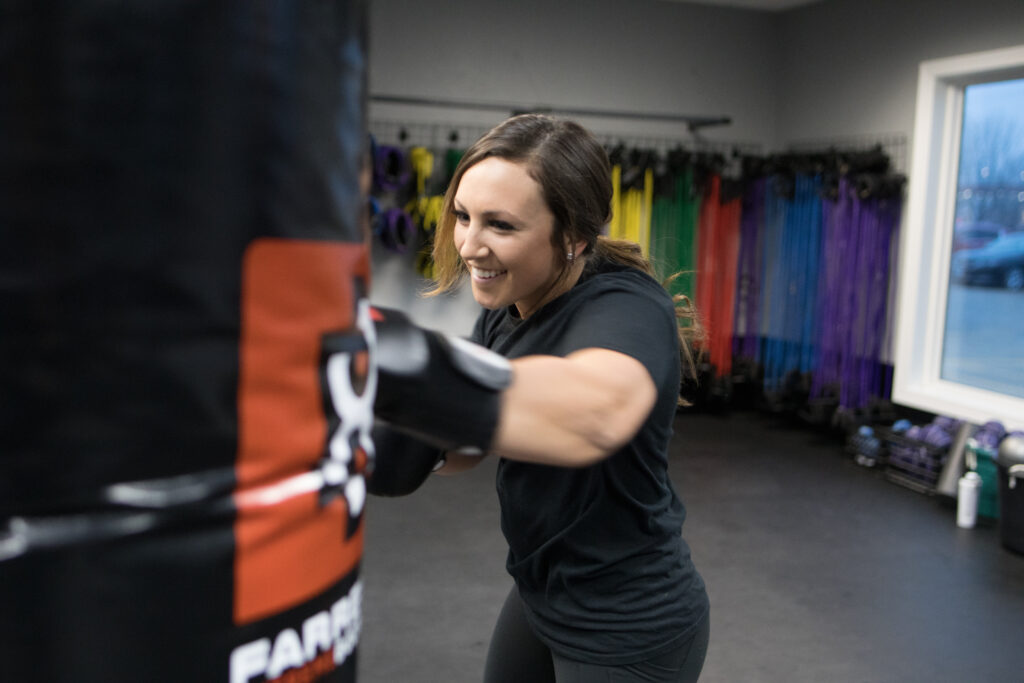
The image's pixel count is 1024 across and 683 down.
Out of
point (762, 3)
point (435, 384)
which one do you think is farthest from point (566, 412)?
point (762, 3)

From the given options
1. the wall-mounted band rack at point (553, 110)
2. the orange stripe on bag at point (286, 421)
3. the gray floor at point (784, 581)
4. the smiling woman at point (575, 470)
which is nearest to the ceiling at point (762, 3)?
the wall-mounted band rack at point (553, 110)

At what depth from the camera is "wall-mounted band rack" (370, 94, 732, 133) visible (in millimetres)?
6191

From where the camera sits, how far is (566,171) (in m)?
1.27

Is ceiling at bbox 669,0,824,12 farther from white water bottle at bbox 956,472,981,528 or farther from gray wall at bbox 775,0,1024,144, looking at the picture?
white water bottle at bbox 956,472,981,528

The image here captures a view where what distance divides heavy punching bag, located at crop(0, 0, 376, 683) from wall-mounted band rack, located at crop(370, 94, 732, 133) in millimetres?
5565

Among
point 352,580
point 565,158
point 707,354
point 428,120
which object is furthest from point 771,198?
point 352,580

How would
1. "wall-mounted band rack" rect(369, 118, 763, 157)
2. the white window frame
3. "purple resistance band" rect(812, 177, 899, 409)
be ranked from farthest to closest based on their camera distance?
"wall-mounted band rack" rect(369, 118, 763, 157) < "purple resistance band" rect(812, 177, 899, 409) < the white window frame

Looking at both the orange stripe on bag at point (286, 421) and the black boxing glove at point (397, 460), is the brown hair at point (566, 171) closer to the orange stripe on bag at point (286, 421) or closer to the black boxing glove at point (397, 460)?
the black boxing glove at point (397, 460)

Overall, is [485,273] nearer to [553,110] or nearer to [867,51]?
[553,110]

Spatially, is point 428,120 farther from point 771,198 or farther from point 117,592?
point 117,592

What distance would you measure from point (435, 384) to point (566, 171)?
0.58 meters

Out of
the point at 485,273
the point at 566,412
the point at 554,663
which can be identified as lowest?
the point at 554,663

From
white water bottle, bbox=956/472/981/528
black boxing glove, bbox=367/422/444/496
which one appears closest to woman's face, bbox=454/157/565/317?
black boxing glove, bbox=367/422/444/496

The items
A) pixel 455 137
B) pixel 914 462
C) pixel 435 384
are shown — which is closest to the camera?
pixel 435 384
